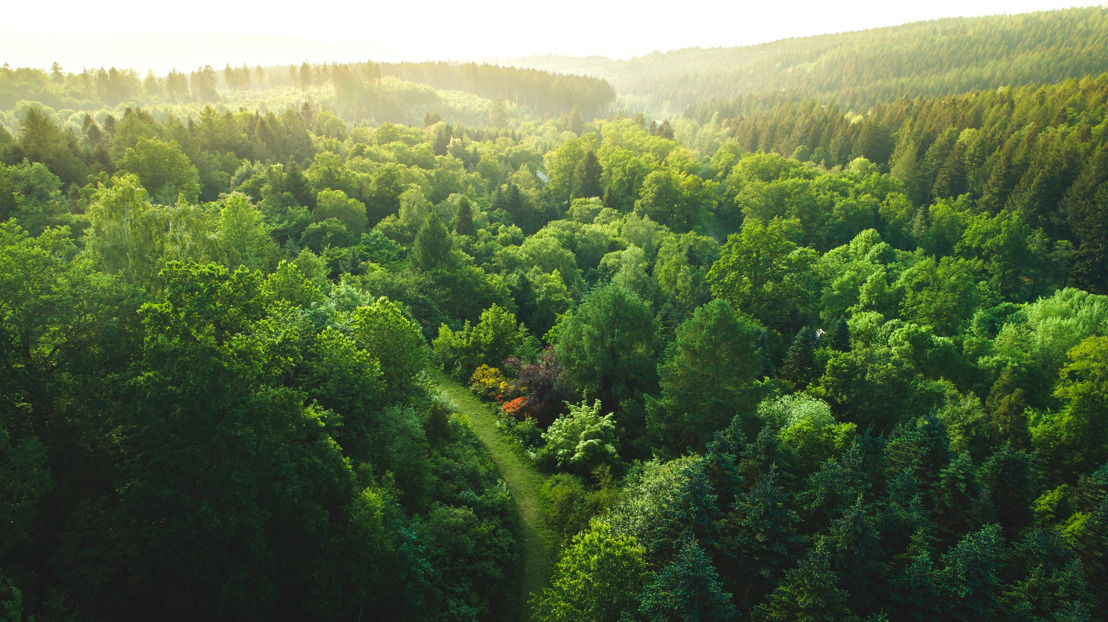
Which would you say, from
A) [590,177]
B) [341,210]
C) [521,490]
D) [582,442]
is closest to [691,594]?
[582,442]

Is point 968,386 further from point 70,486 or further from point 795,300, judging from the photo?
point 70,486

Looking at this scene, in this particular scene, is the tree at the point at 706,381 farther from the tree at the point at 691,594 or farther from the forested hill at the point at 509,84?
the forested hill at the point at 509,84

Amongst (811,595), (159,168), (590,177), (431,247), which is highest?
(159,168)

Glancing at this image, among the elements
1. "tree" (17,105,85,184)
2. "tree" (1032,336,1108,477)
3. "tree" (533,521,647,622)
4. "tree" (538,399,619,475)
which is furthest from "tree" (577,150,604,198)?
"tree" (533,521,647,622)

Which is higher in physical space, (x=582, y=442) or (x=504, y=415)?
(x=582, y=442)

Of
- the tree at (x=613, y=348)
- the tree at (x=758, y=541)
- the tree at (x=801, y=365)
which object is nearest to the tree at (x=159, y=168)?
the tree at (x=613, y=348)

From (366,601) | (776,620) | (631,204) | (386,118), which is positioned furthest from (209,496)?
(386,118)

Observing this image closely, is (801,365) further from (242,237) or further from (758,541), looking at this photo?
(242,237)

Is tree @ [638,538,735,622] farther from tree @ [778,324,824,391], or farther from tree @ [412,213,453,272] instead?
tree @ [412,213,453,272]
